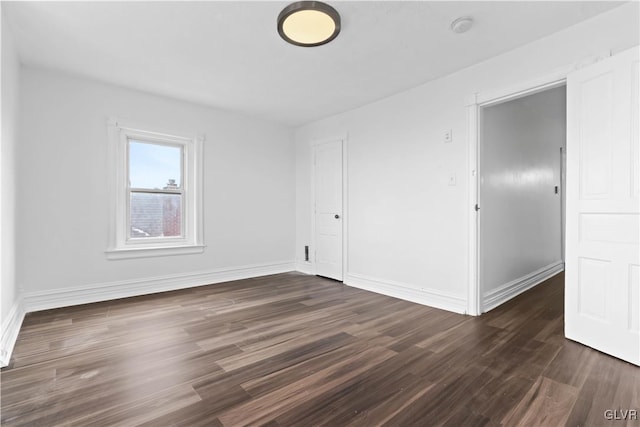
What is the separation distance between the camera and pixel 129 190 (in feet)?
12.7

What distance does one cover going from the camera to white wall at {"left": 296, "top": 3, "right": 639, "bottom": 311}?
2.54m

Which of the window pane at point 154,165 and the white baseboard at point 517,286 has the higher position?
the window pane at point 154,165

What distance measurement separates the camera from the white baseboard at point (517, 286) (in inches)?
129

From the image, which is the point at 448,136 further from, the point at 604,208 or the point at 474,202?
the point at 604,208

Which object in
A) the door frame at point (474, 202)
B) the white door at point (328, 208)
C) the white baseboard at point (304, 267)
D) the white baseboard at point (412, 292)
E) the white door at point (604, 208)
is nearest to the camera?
the white door at point (604, 208)

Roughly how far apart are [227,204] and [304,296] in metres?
1.90

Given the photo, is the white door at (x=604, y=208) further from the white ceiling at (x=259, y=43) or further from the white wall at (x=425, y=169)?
the white ceiling at (x=259, y=43)

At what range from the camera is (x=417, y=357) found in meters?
2.19

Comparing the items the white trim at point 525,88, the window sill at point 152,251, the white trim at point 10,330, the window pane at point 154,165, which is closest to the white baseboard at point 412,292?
the white trim at point 525,88

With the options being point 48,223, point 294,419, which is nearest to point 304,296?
point 294,419

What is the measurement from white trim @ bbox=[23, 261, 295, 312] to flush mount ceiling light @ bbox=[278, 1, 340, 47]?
3348 mm

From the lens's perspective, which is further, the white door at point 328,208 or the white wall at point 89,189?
the white door at point 328,208

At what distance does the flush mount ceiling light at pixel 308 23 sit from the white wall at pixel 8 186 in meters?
2.13

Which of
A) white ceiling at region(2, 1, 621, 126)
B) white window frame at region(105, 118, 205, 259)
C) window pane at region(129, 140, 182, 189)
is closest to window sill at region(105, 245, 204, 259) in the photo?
white window frame at region(105, 118, 205, 259)
